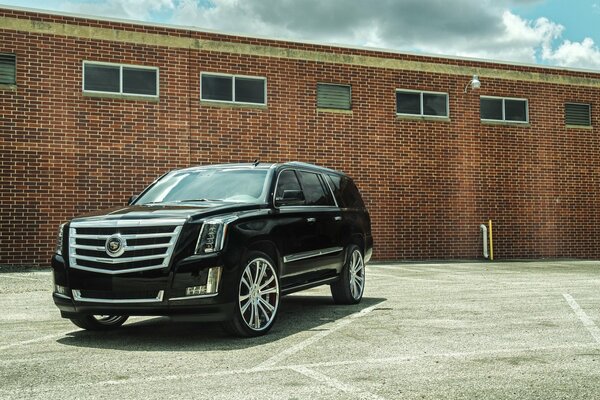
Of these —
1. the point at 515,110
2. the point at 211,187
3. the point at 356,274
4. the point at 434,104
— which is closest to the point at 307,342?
the point at 211,187

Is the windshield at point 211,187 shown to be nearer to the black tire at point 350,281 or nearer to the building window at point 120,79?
the black tire at point 350,281

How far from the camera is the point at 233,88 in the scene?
19.3m

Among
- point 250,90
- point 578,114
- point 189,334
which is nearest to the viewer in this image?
point 189,334

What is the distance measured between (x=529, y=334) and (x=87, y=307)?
432 centimetres

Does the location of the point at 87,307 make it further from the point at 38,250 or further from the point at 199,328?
the point at 38,250

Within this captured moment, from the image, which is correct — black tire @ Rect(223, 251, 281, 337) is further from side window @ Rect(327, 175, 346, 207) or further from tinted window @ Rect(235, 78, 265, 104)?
tinted window @ Rect(235, 78, 265, 104)

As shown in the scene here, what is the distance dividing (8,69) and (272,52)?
267 inches

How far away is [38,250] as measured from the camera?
55.4 feet

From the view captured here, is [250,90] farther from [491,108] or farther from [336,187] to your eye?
[336,187]

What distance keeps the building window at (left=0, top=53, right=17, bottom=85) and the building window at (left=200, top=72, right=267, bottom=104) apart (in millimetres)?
4554

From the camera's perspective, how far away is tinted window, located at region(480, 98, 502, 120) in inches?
→ 882

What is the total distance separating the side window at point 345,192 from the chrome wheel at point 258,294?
2739mm

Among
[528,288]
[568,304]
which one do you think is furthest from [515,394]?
[528,288]

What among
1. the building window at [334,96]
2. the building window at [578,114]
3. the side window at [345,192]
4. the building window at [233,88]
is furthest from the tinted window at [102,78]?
the building window at [578,114]
